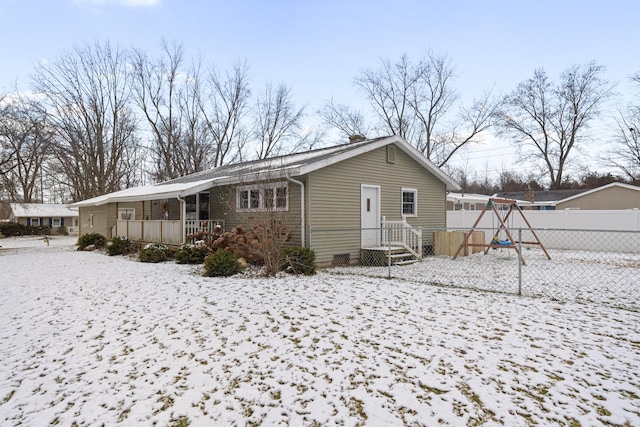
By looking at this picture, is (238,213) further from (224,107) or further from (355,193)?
(224,107)

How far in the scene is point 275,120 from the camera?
30.6 meters

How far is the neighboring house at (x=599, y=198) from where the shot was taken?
1948 cm

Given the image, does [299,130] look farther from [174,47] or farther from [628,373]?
[628,373]

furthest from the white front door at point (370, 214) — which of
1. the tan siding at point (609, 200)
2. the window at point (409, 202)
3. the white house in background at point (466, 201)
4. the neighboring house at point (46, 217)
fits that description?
the neighboring house at point (46, 217)

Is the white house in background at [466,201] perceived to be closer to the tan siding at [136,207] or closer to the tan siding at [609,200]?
the tan siding at [609,200]

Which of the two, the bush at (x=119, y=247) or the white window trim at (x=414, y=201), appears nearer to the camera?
the white window trim at (x=414, y=201)

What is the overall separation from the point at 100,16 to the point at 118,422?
14.5 metres

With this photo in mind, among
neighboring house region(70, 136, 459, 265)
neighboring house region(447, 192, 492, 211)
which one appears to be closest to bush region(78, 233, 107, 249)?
neighboring house region(70, 136, 459, 265)

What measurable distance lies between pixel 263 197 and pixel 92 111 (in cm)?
2563

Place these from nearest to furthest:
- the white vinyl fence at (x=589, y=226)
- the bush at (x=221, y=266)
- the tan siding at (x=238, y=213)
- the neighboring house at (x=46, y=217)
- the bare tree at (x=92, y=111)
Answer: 1. the bush at (x=221, y=266)
2. the tan siding at (x=238, y=213)
3. the white vinyl fence at (x=589, y=226)
4. the bare tree at (x=92, y=111)
5. the neighboring house at (x=46, y=217)

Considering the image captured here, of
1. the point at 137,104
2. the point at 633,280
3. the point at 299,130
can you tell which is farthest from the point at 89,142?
the point at 633,280

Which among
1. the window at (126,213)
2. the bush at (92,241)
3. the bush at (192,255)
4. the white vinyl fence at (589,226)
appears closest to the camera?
the bush at (192,255)

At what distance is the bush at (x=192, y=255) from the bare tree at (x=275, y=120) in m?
20.4

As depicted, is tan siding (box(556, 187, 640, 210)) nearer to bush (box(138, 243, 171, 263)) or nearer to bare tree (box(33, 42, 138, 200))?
bush (box(138, 243, 171, 263))
